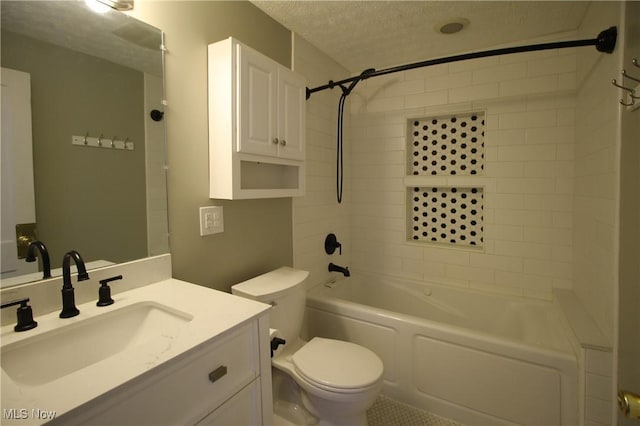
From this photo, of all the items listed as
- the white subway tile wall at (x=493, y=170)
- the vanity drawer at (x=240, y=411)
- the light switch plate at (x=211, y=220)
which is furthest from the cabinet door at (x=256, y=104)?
the white subway tile wall at (x=493, y=170)

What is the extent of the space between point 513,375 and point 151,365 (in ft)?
5.65

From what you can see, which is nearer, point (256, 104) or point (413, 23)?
point (256, 104)

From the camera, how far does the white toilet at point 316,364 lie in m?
1.43

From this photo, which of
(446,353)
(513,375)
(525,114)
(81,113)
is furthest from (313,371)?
(525,114)

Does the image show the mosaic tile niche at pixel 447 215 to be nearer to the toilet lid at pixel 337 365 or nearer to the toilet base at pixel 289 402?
the toilet lid at pixel 337 365

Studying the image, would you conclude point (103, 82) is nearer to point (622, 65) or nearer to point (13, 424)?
point (13, 424)

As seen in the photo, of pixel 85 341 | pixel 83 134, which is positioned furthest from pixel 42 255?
pixel 83 134

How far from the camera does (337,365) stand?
154 cm

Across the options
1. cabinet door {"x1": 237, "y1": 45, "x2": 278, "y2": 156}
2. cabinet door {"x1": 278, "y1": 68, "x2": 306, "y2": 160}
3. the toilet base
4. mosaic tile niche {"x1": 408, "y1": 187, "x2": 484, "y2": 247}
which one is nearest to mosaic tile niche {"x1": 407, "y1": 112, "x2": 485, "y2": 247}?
mosaic tile niche {"x1": 408, "y1": 187, "x2": 484, "y2": 247}

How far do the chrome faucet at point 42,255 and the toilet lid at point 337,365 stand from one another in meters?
1.10

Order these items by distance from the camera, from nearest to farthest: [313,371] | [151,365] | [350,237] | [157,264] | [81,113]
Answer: [151,365], [81,113], [157,264], [313,371], [350,237]

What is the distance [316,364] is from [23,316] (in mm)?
1147

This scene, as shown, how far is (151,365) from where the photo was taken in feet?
2.46

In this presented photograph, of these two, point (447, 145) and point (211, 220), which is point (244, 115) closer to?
point (211, 220)
